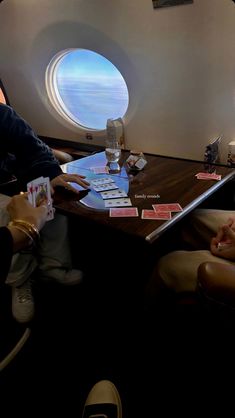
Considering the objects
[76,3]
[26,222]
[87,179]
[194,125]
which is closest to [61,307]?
[87,179]

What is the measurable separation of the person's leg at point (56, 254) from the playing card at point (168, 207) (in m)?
0.59

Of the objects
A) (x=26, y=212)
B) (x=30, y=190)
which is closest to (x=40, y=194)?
(x=30, y=190)

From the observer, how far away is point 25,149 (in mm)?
1896

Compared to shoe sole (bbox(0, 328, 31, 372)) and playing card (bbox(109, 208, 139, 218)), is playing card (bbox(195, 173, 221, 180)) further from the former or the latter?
shoe sole (bbox(0, 328, 31, 372))

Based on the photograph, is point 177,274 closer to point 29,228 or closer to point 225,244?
point 225,244

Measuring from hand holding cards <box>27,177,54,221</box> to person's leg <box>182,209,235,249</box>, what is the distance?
808 mm

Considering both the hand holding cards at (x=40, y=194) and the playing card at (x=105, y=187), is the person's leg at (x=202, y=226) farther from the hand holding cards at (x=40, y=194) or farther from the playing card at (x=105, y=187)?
the hand holding cards at (x=40, y=194)

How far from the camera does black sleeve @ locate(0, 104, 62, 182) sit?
1.83 metres

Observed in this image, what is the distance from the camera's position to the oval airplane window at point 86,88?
297 cm

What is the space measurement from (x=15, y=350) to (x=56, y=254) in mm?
527

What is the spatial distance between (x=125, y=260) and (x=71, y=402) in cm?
88

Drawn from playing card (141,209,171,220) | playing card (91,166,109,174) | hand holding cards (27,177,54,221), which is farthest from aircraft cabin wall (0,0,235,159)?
hand holding cards (27,177,54,221)

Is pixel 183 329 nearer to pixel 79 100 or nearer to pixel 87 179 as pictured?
pixel 87 179

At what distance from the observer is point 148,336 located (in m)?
1.75
